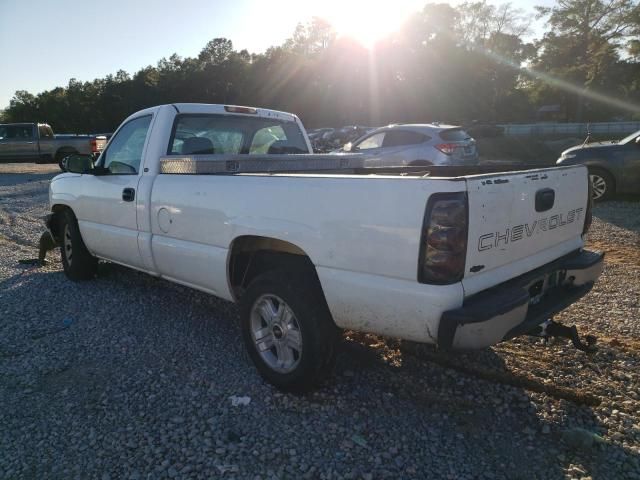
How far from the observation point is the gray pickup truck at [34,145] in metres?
22.1

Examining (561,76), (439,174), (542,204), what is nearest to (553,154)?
(439,174)

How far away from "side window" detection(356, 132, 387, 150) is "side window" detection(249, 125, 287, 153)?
23.0 feet

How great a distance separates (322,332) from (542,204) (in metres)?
1.51

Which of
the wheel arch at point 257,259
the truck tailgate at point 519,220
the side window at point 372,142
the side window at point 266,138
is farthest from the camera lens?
the side window at point 372,142

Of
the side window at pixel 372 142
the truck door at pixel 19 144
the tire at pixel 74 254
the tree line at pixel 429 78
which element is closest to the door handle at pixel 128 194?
the tire at pixel 74 254

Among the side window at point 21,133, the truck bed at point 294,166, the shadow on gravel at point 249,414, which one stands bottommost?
the shadow on gravel at point 249,414

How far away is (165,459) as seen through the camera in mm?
2580

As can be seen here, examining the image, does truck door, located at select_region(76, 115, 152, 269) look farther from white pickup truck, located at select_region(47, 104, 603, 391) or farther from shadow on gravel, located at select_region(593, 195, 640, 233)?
shadow on gravel, located at select_region(593, 195, 640, 233)

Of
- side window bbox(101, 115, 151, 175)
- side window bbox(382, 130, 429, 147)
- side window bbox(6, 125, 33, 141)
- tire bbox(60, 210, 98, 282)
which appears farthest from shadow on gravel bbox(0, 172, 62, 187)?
side window bbox(101, 115, 151, 175)

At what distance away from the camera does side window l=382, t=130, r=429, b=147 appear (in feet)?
36.8

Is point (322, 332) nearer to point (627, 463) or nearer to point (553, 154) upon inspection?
point (627, 463)

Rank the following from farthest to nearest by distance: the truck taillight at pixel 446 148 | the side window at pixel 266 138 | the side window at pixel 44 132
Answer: the side window at pixel 44 132
the truck taillight at pixel 446 148
the side window at pixel 266 138

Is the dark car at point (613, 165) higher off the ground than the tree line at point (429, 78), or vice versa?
the tree line at point (429, 78)

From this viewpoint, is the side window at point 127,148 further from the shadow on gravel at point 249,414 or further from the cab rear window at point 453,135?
the cab rear window at point 453,135
